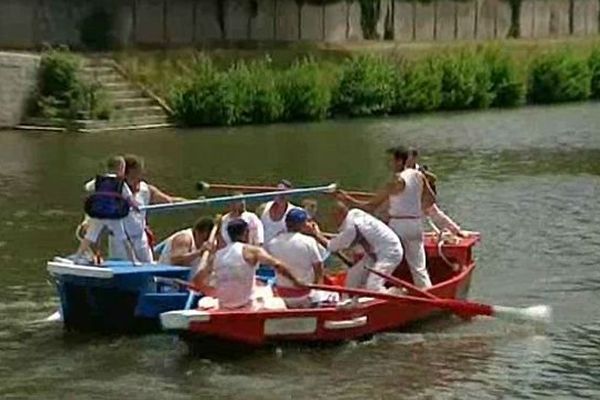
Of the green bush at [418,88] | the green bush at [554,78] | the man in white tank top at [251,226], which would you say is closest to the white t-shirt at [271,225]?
the man in white tank top at [251,226]

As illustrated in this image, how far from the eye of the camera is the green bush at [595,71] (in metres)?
75.2

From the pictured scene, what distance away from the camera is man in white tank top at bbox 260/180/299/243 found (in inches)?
874

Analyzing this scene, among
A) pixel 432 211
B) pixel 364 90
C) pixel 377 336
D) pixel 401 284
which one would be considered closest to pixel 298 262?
pixel 401 284

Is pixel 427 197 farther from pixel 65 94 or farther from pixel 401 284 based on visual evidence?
pixel 65 94

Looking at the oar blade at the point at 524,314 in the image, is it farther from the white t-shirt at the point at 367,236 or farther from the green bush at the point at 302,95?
the green bush at the point at 302,95

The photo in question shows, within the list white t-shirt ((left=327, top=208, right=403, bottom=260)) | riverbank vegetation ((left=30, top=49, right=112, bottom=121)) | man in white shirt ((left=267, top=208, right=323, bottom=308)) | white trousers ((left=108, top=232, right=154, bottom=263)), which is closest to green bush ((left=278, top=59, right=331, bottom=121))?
riverbank vegetation ((left=30, top=49, right=112, bottom=121))

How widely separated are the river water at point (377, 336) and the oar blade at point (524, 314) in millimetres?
179

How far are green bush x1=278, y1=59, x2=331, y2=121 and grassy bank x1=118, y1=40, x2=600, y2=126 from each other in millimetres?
36

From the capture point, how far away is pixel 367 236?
21516mm

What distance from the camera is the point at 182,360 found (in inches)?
798

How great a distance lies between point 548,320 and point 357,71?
41338 millimetres

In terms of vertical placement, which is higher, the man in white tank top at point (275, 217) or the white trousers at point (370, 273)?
the man in white tank top at point (275, 217)

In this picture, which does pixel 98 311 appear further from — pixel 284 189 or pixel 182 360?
pixel 284 189

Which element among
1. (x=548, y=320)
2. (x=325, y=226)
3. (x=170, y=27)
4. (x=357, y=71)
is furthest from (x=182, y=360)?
(x=170, y=27)
